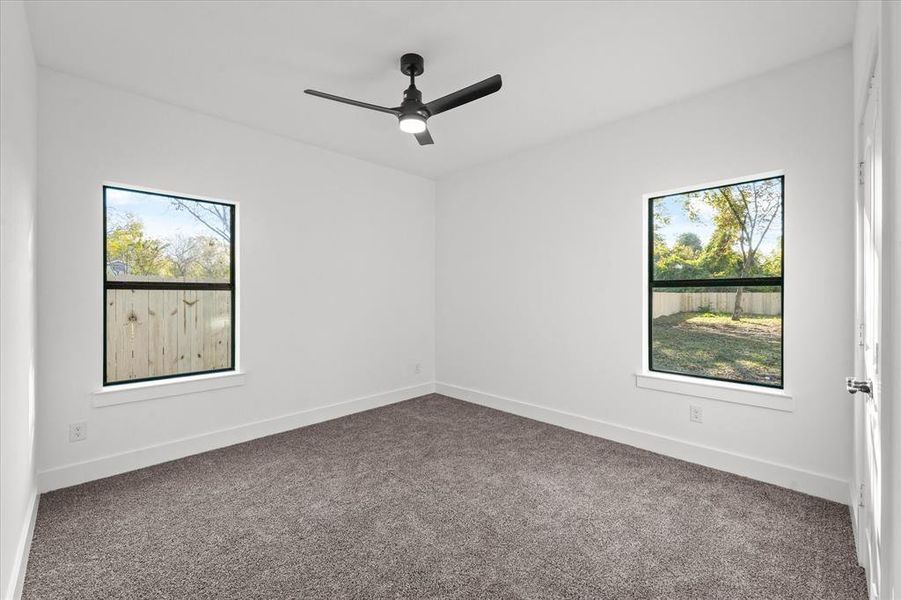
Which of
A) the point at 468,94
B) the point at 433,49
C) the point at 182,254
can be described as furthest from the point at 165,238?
the point at 468,94

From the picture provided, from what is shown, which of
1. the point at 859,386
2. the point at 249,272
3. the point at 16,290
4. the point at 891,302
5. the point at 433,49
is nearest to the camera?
the point at 891,302

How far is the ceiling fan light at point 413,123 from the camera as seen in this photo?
8.86ft

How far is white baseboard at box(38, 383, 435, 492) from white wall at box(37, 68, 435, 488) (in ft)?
0.03

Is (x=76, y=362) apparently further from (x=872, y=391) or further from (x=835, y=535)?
(x=835, y=535)

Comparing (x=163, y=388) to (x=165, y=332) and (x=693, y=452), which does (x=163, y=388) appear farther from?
(x=693, y=452)

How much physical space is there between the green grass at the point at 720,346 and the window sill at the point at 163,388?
3528mm

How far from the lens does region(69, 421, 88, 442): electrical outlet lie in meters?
2.93

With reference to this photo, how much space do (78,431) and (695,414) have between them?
4.29 m

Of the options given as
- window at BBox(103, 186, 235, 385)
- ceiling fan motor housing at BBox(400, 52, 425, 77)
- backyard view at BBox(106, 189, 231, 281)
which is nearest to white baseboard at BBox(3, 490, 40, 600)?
window at BBox(103, 186, 235, 385)

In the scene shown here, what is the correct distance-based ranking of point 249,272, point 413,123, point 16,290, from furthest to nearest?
point 249,272
point 413,123
point 16,290

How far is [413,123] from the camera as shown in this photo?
9.01 ft

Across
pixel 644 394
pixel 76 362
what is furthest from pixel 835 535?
pixel 76 362

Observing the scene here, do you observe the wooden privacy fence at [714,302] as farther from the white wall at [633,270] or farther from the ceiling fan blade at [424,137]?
the ceiling fan blade at [424,137]

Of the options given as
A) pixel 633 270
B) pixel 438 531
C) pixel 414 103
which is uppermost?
pixel 414 103
